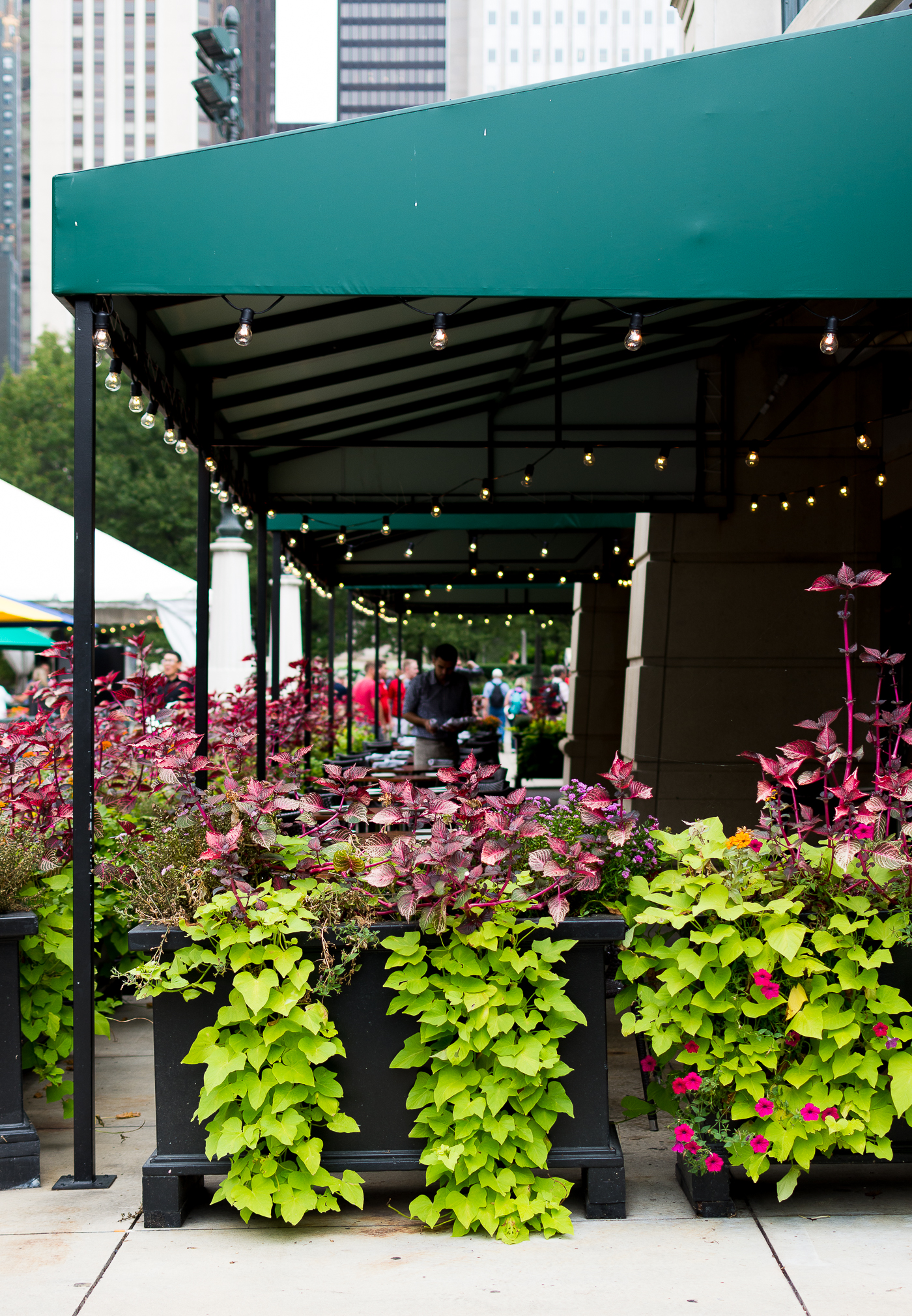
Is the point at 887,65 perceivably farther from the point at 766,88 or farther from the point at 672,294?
the point at 672,294

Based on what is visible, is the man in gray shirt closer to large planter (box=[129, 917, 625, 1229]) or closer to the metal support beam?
the metal support beam

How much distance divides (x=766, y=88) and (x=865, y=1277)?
146 inches

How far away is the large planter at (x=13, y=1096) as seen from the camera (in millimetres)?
3756

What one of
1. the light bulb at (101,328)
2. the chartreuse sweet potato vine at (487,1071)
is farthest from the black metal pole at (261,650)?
the chartreuse sweet potato vine at (487,1071)

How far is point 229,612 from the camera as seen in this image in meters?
15.2

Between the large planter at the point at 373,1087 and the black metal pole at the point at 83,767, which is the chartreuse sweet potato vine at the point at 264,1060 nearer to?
the large planter at the point at 373,1087

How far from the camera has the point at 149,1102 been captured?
15.3 feet

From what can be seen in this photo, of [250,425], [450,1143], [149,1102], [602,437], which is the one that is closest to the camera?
[450,1143]

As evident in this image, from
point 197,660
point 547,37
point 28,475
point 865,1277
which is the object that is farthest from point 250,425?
point 547,37

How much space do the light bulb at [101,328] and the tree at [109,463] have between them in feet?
113

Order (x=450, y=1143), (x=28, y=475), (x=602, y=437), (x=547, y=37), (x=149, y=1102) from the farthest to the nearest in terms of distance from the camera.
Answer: (x=547, y=37) < (x=28, y=475) < (x=602, y=437) < (x=149, y=1102) < (x=450, y=1143)

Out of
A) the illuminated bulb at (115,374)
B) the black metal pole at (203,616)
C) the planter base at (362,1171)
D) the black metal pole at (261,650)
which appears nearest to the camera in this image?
the planter base at (362,1171)

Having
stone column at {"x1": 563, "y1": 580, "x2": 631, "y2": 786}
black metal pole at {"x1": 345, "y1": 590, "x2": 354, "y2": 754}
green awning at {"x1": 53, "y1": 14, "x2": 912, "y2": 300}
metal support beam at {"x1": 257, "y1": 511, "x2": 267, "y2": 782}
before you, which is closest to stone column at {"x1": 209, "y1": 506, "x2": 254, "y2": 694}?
black metal pole at {"x1": 345, "y1": 590, "x2": 354, "y2": 754}

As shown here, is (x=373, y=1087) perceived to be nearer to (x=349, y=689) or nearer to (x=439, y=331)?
(x=439, y=331)
